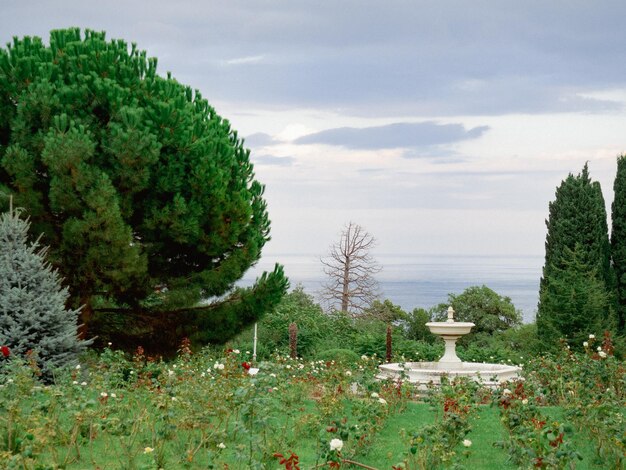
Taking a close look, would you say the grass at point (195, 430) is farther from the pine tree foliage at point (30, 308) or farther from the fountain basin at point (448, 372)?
the fountain basin at point (448, 372)

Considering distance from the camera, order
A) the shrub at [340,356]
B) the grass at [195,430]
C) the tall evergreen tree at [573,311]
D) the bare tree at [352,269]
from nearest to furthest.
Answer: the grass at [195,430] → the shrub at [340,356] → the tall evergreen tree at [573,311] → the bare tree at [352,269]

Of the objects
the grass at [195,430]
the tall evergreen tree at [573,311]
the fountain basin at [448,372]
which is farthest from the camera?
the tall evergreen tree at [573,311]

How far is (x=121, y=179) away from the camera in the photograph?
10.9 meters

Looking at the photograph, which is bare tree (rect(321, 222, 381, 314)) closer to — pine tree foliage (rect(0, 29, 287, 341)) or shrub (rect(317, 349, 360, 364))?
shrub (rect(317, 349, 360, 364))

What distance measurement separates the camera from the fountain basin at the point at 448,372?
37.2 feet

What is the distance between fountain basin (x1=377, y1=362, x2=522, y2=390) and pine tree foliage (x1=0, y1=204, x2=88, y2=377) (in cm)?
438

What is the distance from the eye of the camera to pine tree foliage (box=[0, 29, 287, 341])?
34.7ft

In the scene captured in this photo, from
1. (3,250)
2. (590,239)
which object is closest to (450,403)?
(3,250)

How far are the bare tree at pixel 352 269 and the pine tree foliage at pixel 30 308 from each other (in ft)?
57.0

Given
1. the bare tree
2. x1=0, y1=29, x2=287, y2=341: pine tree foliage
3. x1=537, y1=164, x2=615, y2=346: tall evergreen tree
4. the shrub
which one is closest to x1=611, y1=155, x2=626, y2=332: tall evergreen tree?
x1=537, y1=164, x2=615, y2=346: tall evergreen tree

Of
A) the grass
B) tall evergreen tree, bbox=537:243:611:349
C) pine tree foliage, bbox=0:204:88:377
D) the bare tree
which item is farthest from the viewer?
the bare tree

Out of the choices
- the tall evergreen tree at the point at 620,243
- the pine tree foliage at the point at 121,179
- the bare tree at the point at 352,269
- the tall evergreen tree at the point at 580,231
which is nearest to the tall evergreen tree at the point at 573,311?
the tall evergreen tree at the point at 580,231

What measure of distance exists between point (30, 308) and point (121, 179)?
237 cm

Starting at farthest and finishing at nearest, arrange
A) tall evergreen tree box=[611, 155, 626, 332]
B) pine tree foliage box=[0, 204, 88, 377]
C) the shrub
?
tall evergreen tree box=[611, 155, 626, 332]
the shrub
pine tree foliage box=[0, 204, 88, 377]
